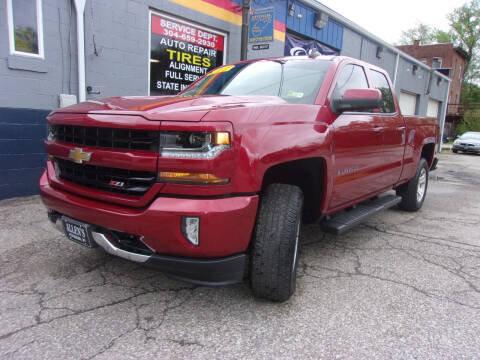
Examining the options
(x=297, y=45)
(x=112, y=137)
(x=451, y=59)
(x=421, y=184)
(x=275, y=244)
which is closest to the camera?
(x=112, y=137)

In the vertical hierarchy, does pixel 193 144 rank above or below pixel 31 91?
below

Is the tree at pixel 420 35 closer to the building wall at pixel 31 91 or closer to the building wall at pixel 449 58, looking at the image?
the building wall at pixel 449 58

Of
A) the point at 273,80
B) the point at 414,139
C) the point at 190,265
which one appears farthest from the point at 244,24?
the point at 190,265

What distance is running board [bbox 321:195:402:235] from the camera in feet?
10.2

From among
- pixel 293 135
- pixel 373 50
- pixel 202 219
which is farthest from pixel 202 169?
pixel 373 50

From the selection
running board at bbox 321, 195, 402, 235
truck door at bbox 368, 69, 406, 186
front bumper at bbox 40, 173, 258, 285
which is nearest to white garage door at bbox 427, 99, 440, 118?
truck door at bbox 368, 69, 406, 186

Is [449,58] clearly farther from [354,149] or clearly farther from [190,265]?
[190,265]

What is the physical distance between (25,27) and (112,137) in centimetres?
407

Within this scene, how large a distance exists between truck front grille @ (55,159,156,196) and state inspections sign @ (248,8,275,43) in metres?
6.17

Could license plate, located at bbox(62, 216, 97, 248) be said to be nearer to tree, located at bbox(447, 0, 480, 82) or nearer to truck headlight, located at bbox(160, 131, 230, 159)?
truck headlight, located at bbox(160, 131, 230, 159)

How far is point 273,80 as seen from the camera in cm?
331

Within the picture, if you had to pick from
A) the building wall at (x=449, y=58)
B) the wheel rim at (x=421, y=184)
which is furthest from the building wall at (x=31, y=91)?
the building wall at (x=449, y=58)

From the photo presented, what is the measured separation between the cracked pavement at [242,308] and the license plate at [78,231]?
1.51ft

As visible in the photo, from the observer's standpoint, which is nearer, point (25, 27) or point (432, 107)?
point (25, 27)
